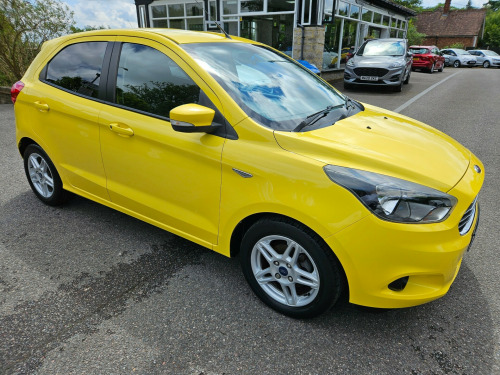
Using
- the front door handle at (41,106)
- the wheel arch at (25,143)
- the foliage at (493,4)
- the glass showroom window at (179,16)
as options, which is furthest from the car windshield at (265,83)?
the foliage at (493,4)

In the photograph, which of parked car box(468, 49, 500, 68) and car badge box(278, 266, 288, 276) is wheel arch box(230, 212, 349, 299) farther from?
parked car box(468, 49, 500, 68)

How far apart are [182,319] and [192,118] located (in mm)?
1270

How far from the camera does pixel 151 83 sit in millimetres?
2709

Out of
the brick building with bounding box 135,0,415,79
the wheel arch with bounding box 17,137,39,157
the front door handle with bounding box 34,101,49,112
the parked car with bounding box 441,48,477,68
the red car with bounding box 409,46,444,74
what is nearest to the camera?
the front door handle with bounding box 34,101,49,112

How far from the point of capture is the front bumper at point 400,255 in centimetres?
188

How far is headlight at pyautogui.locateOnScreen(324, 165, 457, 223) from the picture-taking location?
1897 mm

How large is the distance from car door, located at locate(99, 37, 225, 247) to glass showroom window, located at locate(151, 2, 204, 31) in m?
16.8

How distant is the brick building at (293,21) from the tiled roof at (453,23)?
4027 centimetres

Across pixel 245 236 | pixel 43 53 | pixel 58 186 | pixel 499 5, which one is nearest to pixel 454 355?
pixel 245 236

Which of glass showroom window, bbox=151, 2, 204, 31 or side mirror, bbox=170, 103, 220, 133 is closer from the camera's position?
side mirror, bbox=170, 103, 220, 133

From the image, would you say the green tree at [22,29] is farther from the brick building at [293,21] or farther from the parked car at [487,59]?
the parked car at [487,59]

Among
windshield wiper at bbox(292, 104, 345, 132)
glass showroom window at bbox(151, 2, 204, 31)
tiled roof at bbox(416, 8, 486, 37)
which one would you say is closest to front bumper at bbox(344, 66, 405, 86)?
glass showroom window at bbox(151, 2, 204, 31)

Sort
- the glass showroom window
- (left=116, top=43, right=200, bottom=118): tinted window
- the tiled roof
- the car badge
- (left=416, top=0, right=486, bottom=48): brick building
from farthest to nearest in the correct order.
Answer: the tiled roof → (left=416, top=0, right=486, bottom=48): brick building → the glass showroom window → (left=116, top=43, right=200, bottom=118): tinted window → the car badge

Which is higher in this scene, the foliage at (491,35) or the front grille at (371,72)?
the front grille at (371,72)
